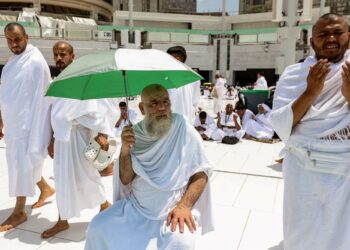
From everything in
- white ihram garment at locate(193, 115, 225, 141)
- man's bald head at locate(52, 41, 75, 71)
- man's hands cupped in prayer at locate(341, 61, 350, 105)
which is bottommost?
white ihram garment at locate(193, 115, 225, 141)

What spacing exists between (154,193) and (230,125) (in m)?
5.25

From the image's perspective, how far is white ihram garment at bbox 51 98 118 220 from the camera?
8.60 ft

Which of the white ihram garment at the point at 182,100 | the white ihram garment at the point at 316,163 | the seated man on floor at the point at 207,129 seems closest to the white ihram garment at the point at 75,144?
the white ihram garment at the point at 182,100

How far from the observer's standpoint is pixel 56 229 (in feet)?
9.04

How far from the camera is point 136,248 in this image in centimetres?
172

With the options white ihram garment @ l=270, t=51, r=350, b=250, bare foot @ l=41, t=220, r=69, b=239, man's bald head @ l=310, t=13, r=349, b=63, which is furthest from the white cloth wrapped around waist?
bare foot @ l=41, t=220, r=69, b=239

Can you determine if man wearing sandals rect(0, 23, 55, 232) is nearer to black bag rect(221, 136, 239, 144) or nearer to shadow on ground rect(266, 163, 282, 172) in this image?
shadow on ground rect(266, 163, 282, 172)

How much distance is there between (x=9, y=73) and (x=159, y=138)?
1655 millimetres

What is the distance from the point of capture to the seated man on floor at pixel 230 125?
686 cm

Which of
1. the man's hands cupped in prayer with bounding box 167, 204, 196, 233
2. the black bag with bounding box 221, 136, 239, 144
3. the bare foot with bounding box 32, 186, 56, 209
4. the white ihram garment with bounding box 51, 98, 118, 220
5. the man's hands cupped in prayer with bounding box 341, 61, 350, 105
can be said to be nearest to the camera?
the man's hands cupped in prayer with bounding box 341, 61, 350, 105

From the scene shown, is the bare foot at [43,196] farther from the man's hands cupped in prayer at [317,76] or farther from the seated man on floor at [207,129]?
the seated man on floor at [207,129]

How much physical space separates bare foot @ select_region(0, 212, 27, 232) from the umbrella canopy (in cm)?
156

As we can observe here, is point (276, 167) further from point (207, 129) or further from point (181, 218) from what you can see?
point (181, 218)

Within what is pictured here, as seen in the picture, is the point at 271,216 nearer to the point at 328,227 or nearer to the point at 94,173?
the point at 328,227
